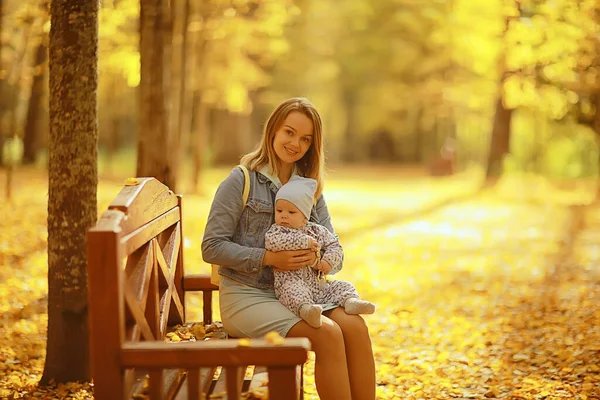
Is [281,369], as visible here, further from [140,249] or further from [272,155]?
[272,155]

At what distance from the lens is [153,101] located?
860 cm

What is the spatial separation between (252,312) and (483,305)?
5076 mm

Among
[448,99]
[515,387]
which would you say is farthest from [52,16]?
[448,99]

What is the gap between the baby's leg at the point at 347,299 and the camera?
3.74 meters

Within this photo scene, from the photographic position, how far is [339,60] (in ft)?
127

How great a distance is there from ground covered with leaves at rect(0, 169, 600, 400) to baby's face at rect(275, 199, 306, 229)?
178cm

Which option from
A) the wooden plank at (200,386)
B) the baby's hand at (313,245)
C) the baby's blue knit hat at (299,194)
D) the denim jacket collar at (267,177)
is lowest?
the wooden plank at (200,386)

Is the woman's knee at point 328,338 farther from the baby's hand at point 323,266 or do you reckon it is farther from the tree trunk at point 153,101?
the tree trunk at point 153,101

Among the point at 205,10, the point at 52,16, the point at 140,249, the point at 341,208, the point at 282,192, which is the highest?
the point at 205,10

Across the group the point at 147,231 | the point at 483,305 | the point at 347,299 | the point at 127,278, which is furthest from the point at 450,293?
the point at 127,278

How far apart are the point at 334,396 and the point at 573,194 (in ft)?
62.1

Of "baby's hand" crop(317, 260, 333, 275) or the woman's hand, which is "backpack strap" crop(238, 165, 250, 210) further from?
"baby's hand" crop(317, 260, 333, 275)

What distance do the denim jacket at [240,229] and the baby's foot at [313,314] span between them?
0.36 m

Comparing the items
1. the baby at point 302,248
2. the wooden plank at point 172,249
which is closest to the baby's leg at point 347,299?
the baby at point 302,248
